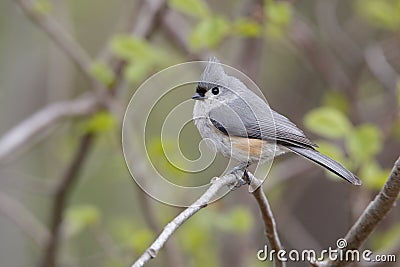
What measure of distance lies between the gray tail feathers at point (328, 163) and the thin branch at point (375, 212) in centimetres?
11

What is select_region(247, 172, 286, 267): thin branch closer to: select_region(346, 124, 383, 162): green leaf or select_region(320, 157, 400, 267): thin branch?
select_region(320, 157, 400, 267): thin branch

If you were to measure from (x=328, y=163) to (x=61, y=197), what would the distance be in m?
1.83

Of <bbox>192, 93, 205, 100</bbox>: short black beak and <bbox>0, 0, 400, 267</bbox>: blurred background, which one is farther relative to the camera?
<bbox>0, 0, 400, 267</bbox>: blurred background

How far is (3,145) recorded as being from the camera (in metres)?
3.17

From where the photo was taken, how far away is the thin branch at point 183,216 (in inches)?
52.1

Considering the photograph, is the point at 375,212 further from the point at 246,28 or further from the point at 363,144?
the point at 246,28

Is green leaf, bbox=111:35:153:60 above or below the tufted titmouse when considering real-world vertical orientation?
above

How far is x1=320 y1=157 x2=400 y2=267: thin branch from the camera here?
67.7 inches

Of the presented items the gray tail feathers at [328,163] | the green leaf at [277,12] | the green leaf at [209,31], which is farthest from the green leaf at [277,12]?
the gray tail feathers at [328,163]

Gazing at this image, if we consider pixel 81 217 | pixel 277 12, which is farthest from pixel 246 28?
pixel 81 217

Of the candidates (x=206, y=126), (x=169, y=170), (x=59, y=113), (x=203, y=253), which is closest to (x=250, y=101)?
(x=206, y=126)

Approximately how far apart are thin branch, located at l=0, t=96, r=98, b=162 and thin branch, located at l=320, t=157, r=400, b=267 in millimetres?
1719

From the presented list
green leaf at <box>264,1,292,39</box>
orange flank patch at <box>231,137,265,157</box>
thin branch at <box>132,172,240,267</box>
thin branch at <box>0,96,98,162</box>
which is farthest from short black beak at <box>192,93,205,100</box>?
thin branch at <box>0,96,98,162</box>

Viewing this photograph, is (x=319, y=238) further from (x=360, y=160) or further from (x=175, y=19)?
(x=360, y=160)
